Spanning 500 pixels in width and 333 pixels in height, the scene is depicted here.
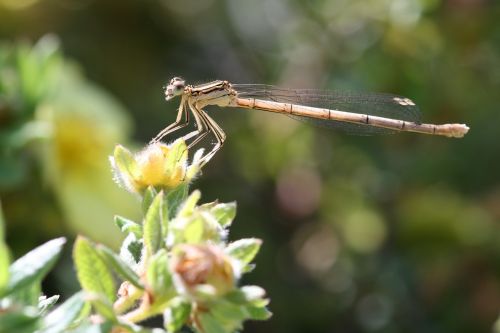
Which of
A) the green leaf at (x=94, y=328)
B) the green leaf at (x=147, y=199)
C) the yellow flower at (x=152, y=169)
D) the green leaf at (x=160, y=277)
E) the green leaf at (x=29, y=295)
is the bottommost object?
the green leaf at (x=94, y=328)

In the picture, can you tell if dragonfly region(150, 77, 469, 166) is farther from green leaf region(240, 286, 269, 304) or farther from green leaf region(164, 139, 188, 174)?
green leaf region(240, 286, 269, 304)

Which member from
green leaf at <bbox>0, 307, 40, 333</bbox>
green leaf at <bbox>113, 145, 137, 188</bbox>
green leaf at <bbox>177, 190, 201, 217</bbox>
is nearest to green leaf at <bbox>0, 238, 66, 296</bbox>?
green leaf at <bbox>0, 307, 40, 333</bbox>

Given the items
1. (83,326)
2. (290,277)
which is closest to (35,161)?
(290,277)

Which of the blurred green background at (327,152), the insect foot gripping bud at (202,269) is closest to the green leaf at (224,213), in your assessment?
the insect foot gripping bud at (202,269)

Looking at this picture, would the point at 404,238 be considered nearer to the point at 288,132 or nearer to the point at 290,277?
the point at 290,277

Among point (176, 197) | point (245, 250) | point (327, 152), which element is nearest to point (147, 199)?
point (176, 197)

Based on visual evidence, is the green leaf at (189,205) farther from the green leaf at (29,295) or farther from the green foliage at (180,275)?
the green leaf at (29,295)
